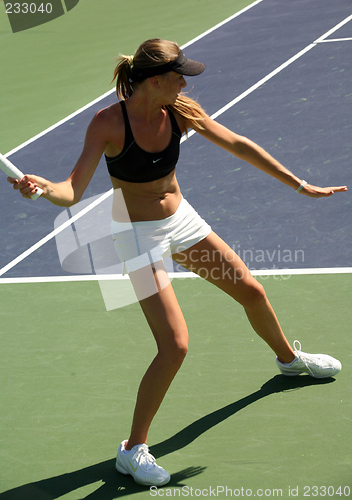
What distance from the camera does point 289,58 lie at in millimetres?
10453

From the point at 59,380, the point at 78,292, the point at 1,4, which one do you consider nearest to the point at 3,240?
the point at 78,292

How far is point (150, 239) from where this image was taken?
11.9ft

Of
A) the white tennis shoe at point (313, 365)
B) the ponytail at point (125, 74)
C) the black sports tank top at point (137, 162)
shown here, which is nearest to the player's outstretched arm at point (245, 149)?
the black sports tank top at point (137, 162)

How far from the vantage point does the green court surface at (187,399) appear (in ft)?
11.8

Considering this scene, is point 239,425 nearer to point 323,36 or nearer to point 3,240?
point 3,240

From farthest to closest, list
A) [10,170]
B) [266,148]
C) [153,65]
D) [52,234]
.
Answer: [266,148] < [52,234] < [153,65] < [10,170]

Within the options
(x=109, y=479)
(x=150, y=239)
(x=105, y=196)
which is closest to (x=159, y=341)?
(x=150, y=239)

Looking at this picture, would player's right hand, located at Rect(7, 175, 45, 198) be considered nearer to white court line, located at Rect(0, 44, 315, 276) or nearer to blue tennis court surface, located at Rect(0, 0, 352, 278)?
blue tennis court surface, located at Rect(0, 0, 352, 278)

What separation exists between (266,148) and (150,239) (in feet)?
14.7

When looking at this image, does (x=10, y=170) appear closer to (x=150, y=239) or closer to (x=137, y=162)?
(x=137, y=162)

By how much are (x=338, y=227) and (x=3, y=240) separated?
3321 mm

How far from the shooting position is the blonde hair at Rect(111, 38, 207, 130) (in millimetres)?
3436

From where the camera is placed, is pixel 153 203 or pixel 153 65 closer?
pixel 153 65

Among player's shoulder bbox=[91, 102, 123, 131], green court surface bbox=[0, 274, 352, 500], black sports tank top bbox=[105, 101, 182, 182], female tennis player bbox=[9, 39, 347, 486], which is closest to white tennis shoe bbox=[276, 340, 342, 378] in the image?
green court surface bbox=[0, 274, 352, 500]
